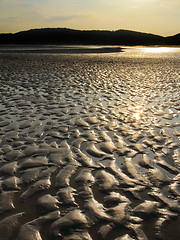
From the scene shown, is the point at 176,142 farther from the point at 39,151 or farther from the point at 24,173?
the point at 24,173

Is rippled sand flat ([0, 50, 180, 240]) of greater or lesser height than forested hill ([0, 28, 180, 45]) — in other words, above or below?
below

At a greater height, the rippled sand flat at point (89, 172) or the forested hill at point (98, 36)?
the forested hill at point (98, 36)

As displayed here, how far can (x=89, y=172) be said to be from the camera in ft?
16.0

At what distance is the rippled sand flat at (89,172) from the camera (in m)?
3.44

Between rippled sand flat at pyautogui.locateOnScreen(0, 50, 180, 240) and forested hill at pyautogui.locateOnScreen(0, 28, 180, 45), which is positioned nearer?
rippled sand flat at pyautogui.locateOnScreen(0, 50, 180, 240)

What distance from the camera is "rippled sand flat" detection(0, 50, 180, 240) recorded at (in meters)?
3.44

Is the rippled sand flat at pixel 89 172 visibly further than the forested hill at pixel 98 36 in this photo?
No

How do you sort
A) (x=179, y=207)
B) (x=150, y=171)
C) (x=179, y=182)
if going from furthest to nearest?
(x=150, y=171) < (x=179, y=182) < (x=179, y=207)

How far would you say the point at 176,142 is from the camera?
6.45 meters

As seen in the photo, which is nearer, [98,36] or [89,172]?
[89,172]

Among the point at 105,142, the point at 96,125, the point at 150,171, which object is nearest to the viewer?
the point at 150,171

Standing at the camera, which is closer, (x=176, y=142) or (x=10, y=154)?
(x=10, y=154)

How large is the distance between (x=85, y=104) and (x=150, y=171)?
19.6 ft

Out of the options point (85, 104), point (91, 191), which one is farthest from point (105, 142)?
point (85, 104)
